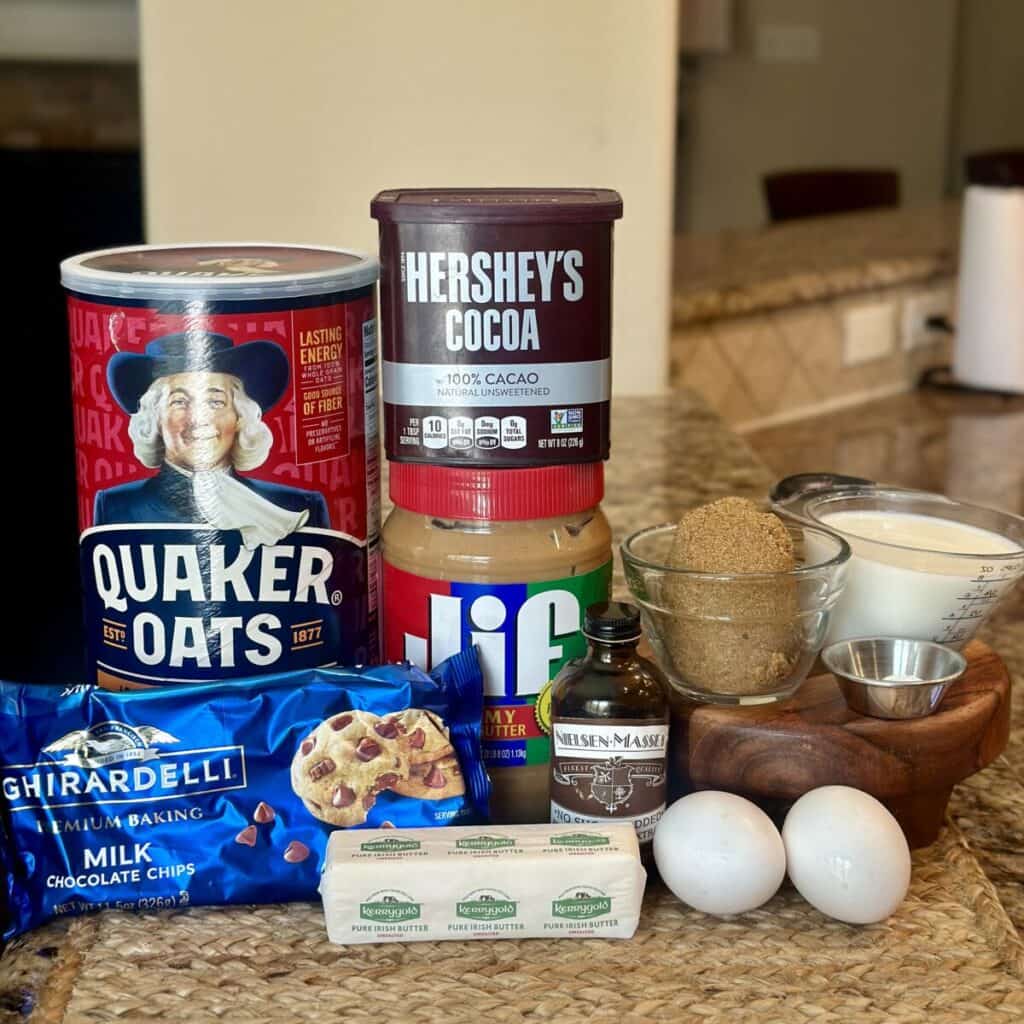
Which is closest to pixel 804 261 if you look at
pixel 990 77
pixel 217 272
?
pixel 217 272

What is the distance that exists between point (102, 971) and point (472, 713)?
0.18m

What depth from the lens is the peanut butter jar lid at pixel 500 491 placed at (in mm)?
607

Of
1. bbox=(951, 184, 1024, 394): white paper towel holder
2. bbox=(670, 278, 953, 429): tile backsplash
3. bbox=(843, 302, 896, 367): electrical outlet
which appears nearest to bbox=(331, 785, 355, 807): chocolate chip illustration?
bbox=(670, 278, 953, 429): tile backsplash

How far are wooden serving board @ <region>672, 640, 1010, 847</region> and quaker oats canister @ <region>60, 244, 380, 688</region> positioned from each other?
17 centimetres

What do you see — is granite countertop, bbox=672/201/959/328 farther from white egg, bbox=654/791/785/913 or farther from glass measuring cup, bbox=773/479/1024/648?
white egg, bbox=654/791/785/913

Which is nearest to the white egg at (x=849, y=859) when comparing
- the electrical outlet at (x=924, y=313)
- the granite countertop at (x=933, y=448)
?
the granite countertop at (x=933, y=448)

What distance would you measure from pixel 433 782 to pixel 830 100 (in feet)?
15.5

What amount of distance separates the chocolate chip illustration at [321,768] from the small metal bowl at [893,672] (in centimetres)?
24

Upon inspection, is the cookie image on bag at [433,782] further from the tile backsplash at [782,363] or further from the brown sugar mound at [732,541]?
the tile backsplash at [782,363]

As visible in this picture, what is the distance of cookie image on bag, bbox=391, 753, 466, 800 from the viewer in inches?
23.7

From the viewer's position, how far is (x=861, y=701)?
0.63 meters

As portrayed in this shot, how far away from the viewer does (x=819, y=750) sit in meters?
0.61

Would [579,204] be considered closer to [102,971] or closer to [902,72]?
[102,971]

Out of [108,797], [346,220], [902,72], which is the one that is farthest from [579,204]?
[902,72]
